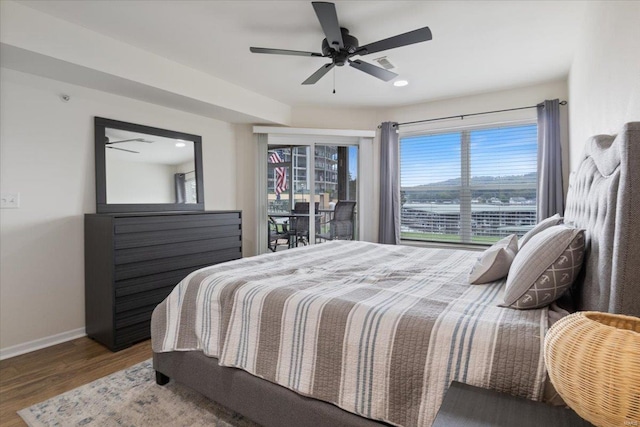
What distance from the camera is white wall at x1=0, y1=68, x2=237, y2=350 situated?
2.51 m

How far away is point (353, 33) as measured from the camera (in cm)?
264

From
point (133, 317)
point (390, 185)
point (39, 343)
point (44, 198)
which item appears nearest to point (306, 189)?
point (390, 185)

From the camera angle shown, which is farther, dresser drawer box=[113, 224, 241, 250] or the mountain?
the mountain

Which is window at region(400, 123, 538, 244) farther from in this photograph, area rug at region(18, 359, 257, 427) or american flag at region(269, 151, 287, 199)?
area rug at region(18, 359, 257, 427)

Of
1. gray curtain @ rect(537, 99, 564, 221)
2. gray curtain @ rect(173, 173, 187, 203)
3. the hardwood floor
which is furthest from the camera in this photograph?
gray curtain @ rect(173, 173, 187, 203)

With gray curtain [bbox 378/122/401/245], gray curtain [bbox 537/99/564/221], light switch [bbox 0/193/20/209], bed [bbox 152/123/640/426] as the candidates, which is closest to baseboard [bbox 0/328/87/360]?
light switch [bbox 0/193/20/209]

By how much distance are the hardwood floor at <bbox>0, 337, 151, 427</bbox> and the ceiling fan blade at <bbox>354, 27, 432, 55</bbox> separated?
2.88 metres

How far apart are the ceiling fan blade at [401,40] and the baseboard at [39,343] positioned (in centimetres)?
338

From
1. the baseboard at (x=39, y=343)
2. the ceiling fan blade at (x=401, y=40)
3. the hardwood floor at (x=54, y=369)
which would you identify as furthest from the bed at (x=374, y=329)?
the baseboard at (x=39, y=343)

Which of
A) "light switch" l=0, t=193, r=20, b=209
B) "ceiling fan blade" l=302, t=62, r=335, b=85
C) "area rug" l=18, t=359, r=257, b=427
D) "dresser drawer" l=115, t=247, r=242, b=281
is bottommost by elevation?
"area rug" l=18, t=359, r=257, b=427

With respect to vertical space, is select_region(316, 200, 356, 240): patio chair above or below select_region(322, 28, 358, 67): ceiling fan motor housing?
below

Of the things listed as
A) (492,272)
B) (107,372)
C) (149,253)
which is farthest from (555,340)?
(149,253)

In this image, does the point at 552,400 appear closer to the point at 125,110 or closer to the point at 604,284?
the point at 604,284

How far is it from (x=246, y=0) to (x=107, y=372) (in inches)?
107
